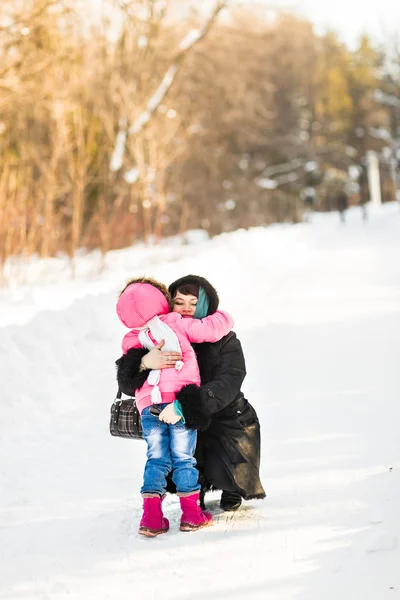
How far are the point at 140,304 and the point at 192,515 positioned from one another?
39.0 inches

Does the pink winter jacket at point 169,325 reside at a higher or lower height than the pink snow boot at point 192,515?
higher

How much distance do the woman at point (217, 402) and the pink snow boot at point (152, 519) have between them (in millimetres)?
288

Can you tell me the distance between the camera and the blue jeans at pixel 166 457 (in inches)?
164

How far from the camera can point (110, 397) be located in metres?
7.64

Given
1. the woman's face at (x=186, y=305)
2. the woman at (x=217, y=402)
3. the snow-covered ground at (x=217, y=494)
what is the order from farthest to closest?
the woman's face at (x=186, y=305) → the woman at (x=217, y=402) → the snow-covered ground at (x=217, y=494)

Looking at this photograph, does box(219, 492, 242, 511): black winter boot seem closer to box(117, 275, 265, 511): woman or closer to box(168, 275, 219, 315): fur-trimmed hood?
box(117, 275, 265, 511): woman

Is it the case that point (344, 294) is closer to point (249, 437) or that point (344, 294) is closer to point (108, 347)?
point (108, 347)

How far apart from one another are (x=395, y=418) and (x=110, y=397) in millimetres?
2539

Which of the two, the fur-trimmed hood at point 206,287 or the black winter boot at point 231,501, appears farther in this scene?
the black winter boot at point 231,501

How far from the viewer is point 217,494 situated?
488 centimetres

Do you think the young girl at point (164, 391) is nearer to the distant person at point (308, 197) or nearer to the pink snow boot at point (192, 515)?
the pink snow boot at point (192, 515)

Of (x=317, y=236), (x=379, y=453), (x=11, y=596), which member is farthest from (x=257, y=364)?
(x=317, y=236)

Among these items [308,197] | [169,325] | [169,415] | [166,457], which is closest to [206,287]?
[169,325]

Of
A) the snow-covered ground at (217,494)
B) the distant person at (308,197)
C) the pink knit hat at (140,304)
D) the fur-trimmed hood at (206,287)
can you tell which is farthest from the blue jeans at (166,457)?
the distant person at (308,197)
